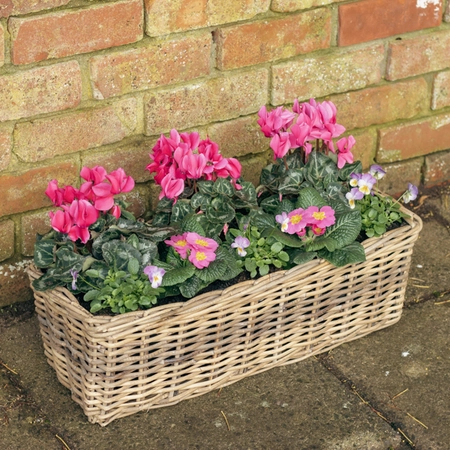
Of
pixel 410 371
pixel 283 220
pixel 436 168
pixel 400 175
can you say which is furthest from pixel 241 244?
pixel 436 168

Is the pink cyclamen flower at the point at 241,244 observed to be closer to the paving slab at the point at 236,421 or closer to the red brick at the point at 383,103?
the paving slab at the point at 236,421

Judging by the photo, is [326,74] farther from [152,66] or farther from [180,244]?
[180,244]

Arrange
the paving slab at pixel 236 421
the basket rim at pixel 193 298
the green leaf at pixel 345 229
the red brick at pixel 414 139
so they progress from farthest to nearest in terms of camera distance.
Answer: the red brick at pixel 414 139, the green leaf at pixel 345 229, the paving slab at pixel 236 421, the basket rim at pixel 193 298

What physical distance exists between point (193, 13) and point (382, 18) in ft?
2.14

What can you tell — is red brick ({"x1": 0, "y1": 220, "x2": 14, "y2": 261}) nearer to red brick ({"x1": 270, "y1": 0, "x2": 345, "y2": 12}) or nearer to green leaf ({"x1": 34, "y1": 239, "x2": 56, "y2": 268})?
green leaf ({"x1": 34, "y1": 239, "x2": 56, "y2": 268})

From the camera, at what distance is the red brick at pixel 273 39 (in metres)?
2.64

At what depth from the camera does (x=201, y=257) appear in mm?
2244

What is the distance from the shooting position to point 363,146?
3055mm

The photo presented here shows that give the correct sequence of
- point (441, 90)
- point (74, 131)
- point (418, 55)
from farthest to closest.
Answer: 1. point (441, 90)
2. point (418, 55)
3. point (74, 131)

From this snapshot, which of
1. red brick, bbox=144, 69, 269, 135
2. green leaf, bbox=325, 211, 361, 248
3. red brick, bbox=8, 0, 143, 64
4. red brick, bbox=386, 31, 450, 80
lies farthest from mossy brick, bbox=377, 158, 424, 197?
red brick, bbox=8, 0, 143, 64

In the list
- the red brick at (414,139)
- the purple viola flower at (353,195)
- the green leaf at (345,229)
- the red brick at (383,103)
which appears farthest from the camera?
the red brick at (414,139)

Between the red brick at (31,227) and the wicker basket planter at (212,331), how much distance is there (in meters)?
0.27

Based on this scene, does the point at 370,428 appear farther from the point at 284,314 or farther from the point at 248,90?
the point at 248,90

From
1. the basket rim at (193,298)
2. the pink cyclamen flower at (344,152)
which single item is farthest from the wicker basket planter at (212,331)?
the pink cyclamen flower at (344,152)
